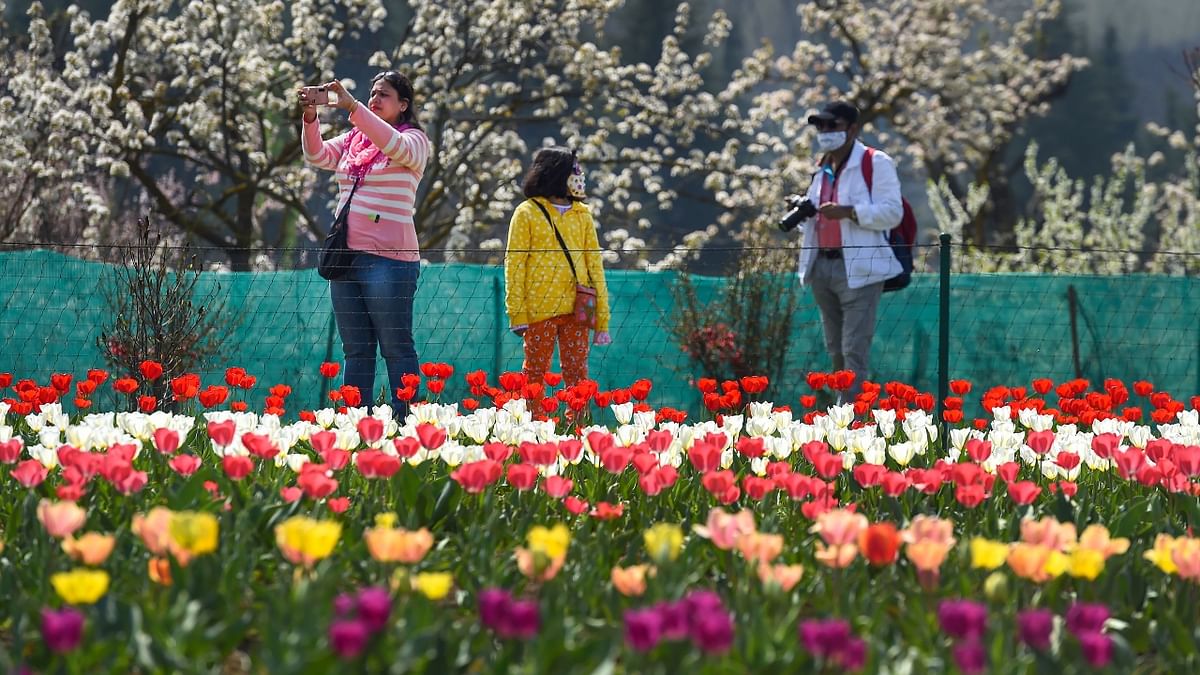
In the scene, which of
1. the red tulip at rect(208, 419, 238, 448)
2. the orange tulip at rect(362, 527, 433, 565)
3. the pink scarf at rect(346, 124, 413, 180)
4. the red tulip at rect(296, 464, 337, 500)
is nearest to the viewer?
the orange tulip at rect(362, 527, 433, 565)

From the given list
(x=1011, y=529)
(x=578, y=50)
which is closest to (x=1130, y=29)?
(x=578, y=50)

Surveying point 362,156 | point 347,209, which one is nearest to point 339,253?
point 347,209

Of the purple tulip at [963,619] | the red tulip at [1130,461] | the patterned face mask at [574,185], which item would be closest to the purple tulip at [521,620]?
the purple tulip at [963,619]

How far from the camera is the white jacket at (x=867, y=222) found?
6855 mm

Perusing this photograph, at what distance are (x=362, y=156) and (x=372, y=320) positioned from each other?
70 centimetres

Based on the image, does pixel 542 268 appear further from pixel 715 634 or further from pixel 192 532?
pixel 715 634

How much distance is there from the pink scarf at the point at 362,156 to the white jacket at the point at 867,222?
2.10 m

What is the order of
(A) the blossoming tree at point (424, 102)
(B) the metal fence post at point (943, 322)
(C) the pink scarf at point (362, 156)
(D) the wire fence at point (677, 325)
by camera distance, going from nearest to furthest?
(C) the pink scarf at point (362, 156)
(B) the metal fence post at point (943, 322)
(D) the wire fence at point (677, 325)
(A) the blossoming tree at point (424, 102)

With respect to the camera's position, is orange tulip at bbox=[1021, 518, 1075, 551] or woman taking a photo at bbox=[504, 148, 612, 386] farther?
Answer: woman taking a photo at bbox=[504, 148, 612, 386]

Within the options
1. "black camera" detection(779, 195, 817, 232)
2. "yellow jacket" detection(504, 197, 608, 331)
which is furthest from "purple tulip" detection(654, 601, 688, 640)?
"black camera" detection(779, 195, 817, 232)

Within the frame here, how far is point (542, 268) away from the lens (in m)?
6.62

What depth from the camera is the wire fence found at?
28.7ft

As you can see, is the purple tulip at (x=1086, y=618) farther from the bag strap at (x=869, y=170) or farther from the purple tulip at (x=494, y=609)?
the bag strap at (x=869, y=170)

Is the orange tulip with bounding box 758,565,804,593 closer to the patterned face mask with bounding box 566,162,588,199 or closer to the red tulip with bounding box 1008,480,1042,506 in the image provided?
the red tulip with bounding box 1008,480,1042,506
